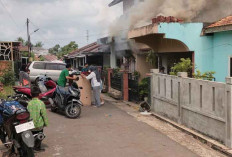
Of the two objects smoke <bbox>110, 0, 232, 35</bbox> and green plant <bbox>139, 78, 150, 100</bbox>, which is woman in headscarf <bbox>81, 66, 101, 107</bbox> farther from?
smoke <bbox>110, 0, 232, 35</bbox>

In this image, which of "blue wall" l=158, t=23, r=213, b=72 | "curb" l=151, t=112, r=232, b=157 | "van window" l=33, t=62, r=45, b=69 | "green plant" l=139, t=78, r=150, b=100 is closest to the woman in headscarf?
"green plant" l=139, t=78, r=150, b=100

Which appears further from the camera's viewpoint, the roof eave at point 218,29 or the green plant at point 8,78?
the green plant at point 8,78

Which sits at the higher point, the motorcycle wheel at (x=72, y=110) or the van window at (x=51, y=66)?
the van window at (x=51, y=66)

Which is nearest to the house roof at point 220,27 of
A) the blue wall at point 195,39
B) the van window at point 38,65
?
the blue wall at point 195,39

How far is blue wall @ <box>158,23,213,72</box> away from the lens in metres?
10.7

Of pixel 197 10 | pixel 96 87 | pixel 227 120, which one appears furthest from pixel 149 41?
pixel 227 120

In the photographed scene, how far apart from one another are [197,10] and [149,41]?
2.55 m

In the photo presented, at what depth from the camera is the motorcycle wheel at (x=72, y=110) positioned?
9356mm

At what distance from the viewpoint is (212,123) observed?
646cm

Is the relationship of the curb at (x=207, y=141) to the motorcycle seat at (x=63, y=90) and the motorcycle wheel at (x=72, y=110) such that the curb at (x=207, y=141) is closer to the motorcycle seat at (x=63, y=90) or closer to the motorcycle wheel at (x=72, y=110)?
the motorcycle wheel at (x=72, y=110)

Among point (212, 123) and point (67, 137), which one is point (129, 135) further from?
point (212, 123)

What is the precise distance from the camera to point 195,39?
11008 mm

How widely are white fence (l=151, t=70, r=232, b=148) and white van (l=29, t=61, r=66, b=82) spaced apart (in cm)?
1243

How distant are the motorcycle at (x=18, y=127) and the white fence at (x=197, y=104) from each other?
3.74 metres
